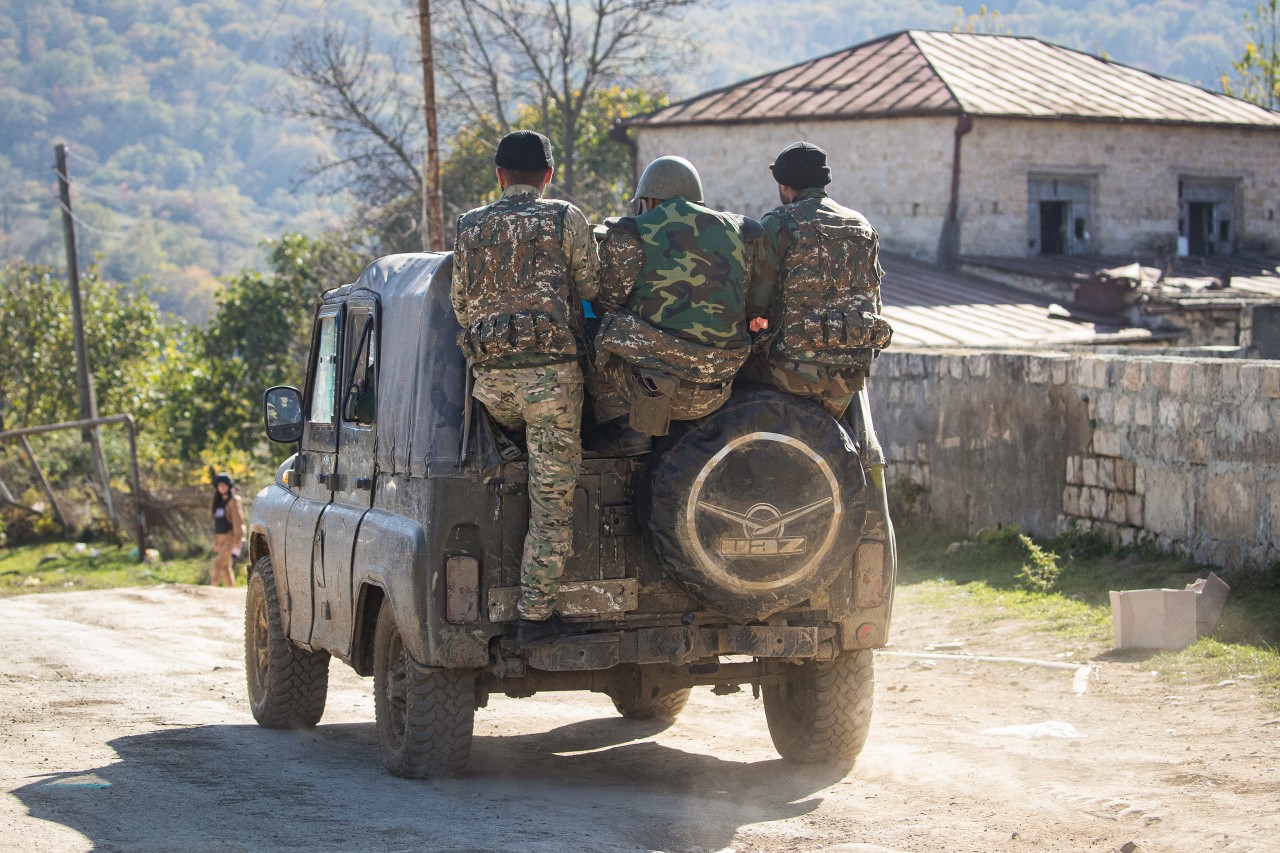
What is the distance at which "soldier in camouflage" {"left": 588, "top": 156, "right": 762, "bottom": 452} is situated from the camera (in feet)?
19.5

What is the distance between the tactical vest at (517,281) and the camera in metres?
5.96

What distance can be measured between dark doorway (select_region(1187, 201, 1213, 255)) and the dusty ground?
19440 millimetres

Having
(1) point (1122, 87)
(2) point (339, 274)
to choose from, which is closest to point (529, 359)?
(1) point (1122, 87)

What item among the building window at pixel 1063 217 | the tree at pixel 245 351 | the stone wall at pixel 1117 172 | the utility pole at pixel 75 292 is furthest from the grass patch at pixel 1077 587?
the tree at pixel 245 351

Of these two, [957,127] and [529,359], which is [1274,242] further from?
[529,359]

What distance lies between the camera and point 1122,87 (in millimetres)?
27672

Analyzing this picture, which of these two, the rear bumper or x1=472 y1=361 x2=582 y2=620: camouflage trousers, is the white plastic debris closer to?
the rear bumper

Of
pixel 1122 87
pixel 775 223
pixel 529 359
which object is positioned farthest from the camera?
pixel 1122 87

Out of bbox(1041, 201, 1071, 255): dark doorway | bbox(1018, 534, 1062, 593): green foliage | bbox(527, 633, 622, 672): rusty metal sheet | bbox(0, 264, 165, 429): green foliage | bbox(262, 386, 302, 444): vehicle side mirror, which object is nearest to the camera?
bbox(527, 633, 622, 672): rusty metal sheet

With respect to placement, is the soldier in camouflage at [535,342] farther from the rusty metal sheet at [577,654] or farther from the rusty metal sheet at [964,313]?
the rusty metal sheet at [964,313]

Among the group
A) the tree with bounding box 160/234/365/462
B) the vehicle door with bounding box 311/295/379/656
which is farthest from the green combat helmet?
the tree with bounding box 160/234/365/462

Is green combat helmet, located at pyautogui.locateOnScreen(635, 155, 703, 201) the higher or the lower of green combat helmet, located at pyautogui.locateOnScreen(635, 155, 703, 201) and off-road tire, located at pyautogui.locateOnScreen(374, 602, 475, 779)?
the higher

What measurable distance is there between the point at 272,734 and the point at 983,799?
3.65m

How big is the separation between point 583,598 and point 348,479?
5.25 ft
